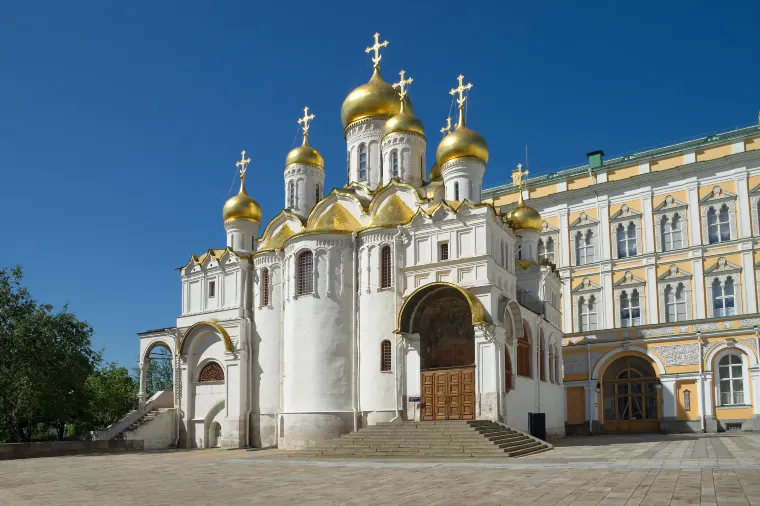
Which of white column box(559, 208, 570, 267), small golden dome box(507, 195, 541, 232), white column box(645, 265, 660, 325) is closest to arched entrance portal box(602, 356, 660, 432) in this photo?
white column box(645, 265, 660, 325)

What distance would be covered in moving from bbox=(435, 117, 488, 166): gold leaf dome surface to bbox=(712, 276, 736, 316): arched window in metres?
13.8

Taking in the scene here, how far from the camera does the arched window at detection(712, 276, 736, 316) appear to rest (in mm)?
34188

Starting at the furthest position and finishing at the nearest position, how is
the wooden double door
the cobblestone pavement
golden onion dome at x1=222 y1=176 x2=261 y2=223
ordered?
golden onion dome at x1=222 y1=176 x2=261 y2=223, the wooden double door, the cobblestone pavement

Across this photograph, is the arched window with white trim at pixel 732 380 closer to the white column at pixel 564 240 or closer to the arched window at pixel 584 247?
the arched window at pixel 584 247

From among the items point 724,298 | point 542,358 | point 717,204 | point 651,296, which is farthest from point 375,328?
point 717,204

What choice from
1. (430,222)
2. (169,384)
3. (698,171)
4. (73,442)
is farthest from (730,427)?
(169,384)

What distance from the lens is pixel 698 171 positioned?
118ft

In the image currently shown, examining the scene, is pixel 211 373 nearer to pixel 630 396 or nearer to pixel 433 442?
pixel 433 442

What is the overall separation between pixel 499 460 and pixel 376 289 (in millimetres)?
9347

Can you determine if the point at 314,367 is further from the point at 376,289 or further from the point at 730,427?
the point at 730,427

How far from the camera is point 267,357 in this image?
30.1 meters

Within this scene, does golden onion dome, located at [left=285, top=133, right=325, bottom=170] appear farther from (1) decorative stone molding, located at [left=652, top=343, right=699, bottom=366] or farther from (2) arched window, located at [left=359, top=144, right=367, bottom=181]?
(1) decorative stone molding, located at [left=652, top=343, right=699, bottom=366]

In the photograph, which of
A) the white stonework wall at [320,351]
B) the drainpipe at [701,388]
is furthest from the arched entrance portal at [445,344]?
the drainpipe at [701,388]

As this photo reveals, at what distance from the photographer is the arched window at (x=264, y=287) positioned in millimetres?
30734
